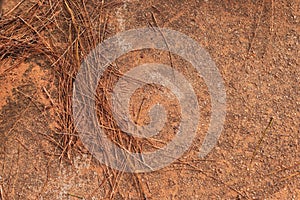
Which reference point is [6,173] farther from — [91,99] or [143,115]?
[143,115]

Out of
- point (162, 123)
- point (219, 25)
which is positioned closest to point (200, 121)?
point (162, 123)

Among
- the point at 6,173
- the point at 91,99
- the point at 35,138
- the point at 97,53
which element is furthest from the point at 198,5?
the point at 6,173

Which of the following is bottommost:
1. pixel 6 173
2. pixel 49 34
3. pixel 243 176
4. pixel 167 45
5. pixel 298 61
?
pixel 6 173

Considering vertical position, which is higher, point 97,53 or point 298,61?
point 298,61

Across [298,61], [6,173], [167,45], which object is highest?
[298,61]

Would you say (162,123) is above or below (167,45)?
below

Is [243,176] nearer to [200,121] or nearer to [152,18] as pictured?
[200,121]
